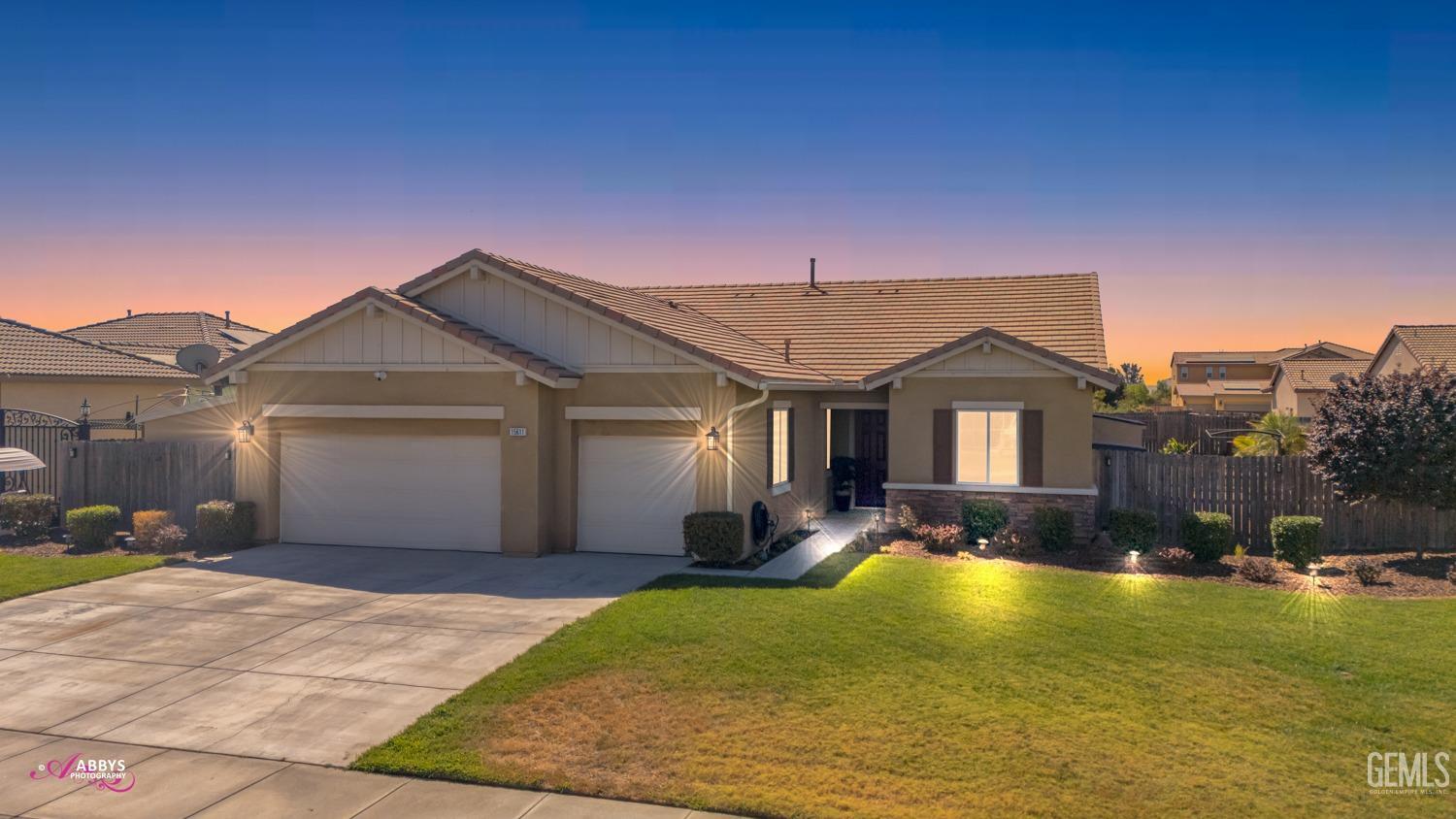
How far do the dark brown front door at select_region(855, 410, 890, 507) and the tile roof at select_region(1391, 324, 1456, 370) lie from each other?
87.1ft

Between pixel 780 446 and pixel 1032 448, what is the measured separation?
4601 millimetres

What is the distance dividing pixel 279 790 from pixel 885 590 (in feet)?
25.5

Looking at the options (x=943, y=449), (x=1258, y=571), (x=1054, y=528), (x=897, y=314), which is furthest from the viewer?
(x=897, y=314)

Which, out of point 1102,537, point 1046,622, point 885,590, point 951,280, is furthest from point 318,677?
point 951,280

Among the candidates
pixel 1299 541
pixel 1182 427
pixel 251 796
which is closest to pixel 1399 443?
pixel 1299 541

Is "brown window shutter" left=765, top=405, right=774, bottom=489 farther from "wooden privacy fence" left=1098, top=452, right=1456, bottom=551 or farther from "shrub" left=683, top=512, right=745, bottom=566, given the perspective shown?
"wooden privacy fence" left=1098, top=452, right=1456, bottom=551

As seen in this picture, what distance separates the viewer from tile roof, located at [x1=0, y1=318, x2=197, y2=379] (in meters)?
24.0

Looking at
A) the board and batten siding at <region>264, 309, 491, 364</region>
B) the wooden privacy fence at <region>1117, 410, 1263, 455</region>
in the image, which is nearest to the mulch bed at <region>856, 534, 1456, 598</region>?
the board and batten siding at <region>264, 309, 491, 364</region>

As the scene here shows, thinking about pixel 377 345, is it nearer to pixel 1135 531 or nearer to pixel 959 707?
pixel 959 707

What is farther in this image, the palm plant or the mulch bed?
the palm plant

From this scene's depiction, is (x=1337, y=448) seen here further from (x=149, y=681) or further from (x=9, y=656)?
(x=9, y=656)

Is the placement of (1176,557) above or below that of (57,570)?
above

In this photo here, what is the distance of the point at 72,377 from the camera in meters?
24.4

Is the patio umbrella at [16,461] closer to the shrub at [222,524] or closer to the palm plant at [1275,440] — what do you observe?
the shrub at [222,524]
